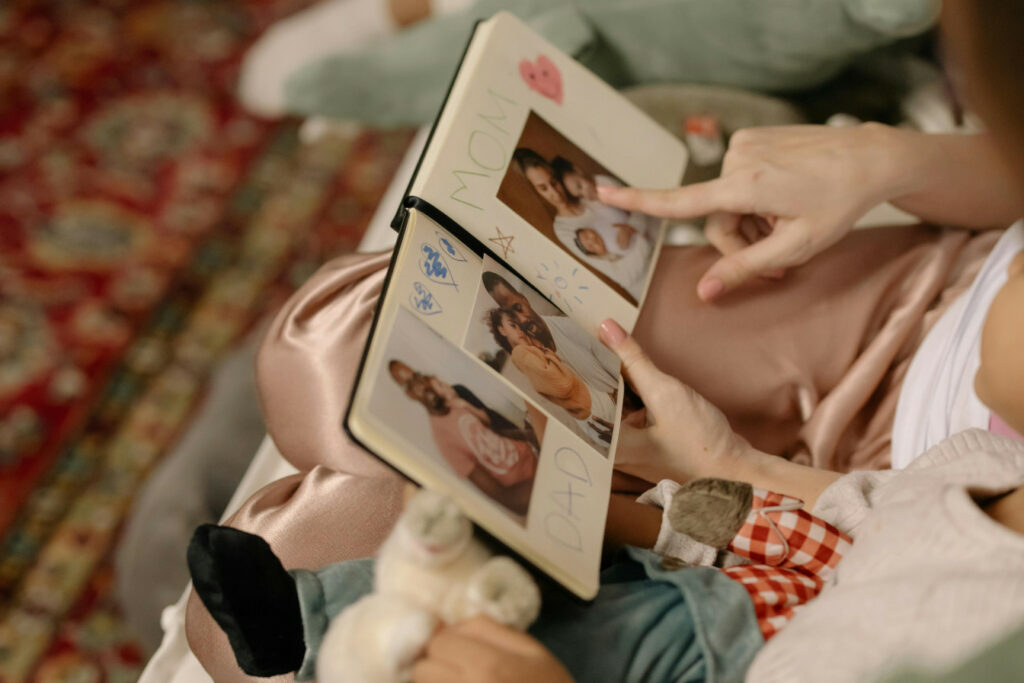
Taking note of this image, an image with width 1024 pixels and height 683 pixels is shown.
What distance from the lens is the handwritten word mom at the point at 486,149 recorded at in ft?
1.71

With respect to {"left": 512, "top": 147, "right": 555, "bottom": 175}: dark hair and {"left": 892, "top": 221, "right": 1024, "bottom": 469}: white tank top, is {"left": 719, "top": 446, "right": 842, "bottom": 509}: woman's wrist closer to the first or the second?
{"left": 892, "top": 221, "right": 1024, "bottom": 469}: white tank top

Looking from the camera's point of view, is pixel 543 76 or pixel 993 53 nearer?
pixel 993 53

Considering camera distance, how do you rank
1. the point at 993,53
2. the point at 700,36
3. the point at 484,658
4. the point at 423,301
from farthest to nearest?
the point at 700,36 < the point at 423,301 < the point at 484,658 < the point at 993,53

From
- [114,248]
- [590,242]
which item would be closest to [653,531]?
[590,242]

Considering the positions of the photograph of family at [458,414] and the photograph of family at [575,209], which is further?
the photograph of family at [575,209]

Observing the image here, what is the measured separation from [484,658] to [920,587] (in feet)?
0.71

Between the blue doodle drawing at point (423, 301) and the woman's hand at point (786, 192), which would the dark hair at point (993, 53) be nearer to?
the blue doodle drawing at point (423, 301)

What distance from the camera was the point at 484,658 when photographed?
12.8 inches

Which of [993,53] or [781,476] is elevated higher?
[993,53]

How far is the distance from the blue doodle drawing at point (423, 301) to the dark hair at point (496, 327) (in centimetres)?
4

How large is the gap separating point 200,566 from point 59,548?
2.80 feet

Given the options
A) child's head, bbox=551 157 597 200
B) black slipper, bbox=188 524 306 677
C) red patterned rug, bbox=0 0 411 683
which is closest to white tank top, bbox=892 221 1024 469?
child's head, bbox=551 157 597 200

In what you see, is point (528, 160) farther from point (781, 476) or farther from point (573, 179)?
point (781, 476)

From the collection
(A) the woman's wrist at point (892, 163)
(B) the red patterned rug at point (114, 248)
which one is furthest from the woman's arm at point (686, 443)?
(B) the red patterned rug at point (114, 248)
